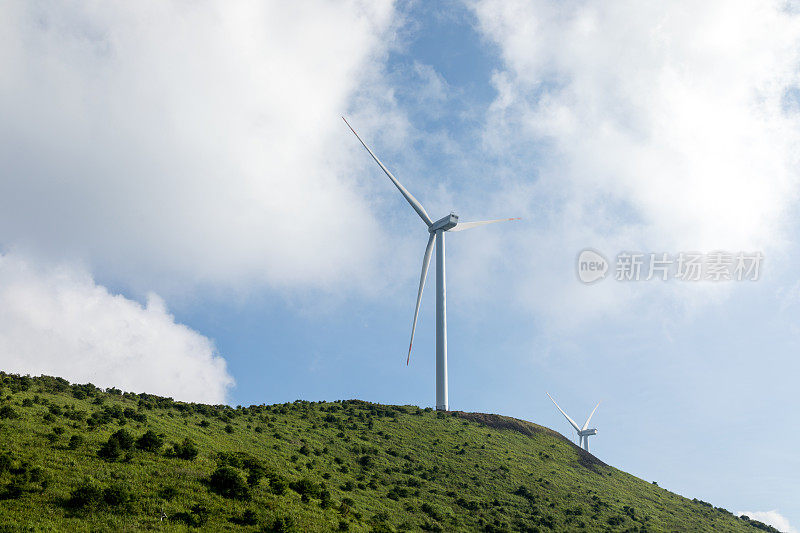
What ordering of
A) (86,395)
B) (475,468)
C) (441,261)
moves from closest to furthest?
1. (86,395)
2. (475,468)
3. (441,261)

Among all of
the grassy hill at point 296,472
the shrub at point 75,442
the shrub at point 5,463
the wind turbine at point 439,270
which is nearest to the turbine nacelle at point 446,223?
the wind turbine at point 439,270

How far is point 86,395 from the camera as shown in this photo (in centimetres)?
8325

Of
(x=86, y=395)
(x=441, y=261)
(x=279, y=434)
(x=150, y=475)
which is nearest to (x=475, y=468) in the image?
(x=279, y=434)

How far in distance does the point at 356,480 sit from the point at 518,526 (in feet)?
82.7

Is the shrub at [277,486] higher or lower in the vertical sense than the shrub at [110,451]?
higher

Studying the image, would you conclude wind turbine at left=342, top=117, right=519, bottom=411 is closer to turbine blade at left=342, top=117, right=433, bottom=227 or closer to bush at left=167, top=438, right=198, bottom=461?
turbine blade at left=342, top=117, right=433, bottom=227

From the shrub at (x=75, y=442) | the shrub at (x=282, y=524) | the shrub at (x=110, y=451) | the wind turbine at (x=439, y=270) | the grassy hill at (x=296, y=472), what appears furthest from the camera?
the wind turbine at (x=439, y=270)

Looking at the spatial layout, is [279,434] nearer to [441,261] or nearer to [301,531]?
[301,531]

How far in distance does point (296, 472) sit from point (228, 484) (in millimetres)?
18605

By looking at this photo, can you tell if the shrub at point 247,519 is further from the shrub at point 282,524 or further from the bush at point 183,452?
the bush at point 183,452

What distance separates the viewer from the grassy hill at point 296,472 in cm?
4803

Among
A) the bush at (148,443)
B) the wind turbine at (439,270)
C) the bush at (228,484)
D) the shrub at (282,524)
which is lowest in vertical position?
the shrub at (282,524)

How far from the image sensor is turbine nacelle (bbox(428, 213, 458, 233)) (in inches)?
5128

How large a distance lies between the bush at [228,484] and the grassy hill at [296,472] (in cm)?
14
